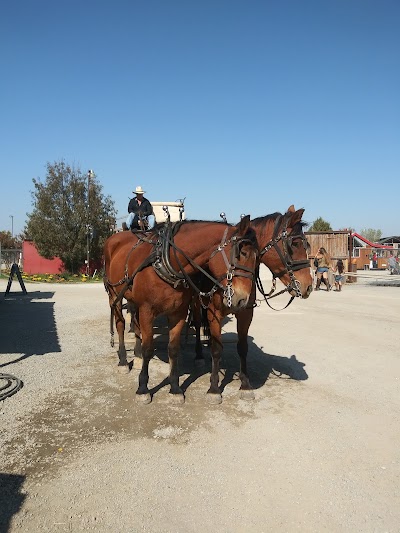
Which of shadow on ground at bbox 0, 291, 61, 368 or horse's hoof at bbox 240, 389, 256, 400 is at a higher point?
horse's hoof at bbox 240, 389, 256, 400

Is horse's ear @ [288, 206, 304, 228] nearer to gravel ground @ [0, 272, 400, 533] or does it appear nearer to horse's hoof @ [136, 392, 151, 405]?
gravel ground @ [0, 272, 400, 533]

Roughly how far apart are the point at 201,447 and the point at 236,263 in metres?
1.90

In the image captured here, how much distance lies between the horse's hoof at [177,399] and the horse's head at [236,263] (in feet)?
4.70

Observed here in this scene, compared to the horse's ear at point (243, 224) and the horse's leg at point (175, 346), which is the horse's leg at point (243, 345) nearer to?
the horse's leg at point (175, 346)

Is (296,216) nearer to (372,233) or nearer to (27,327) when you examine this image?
(27,327)

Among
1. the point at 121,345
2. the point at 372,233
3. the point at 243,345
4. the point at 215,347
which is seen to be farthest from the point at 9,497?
the point at 372,233

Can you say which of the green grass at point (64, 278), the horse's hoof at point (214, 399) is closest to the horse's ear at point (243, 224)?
the horse's hoof at point (214, 399)

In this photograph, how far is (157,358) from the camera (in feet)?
22.9

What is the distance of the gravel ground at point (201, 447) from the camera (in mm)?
2846

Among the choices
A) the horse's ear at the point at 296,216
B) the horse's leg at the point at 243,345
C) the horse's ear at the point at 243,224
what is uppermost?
the horse's ear at the point at 296,216

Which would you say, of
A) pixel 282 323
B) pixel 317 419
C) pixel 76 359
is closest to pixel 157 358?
pixel 76 359

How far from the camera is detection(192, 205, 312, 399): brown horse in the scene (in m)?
4.71

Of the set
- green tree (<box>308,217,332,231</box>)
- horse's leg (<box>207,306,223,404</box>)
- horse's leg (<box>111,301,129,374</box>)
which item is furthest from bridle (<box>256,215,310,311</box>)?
green tree (<box>308,217,332,231</box>)

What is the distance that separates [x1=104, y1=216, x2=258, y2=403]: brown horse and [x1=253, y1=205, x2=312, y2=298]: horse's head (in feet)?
1.58
